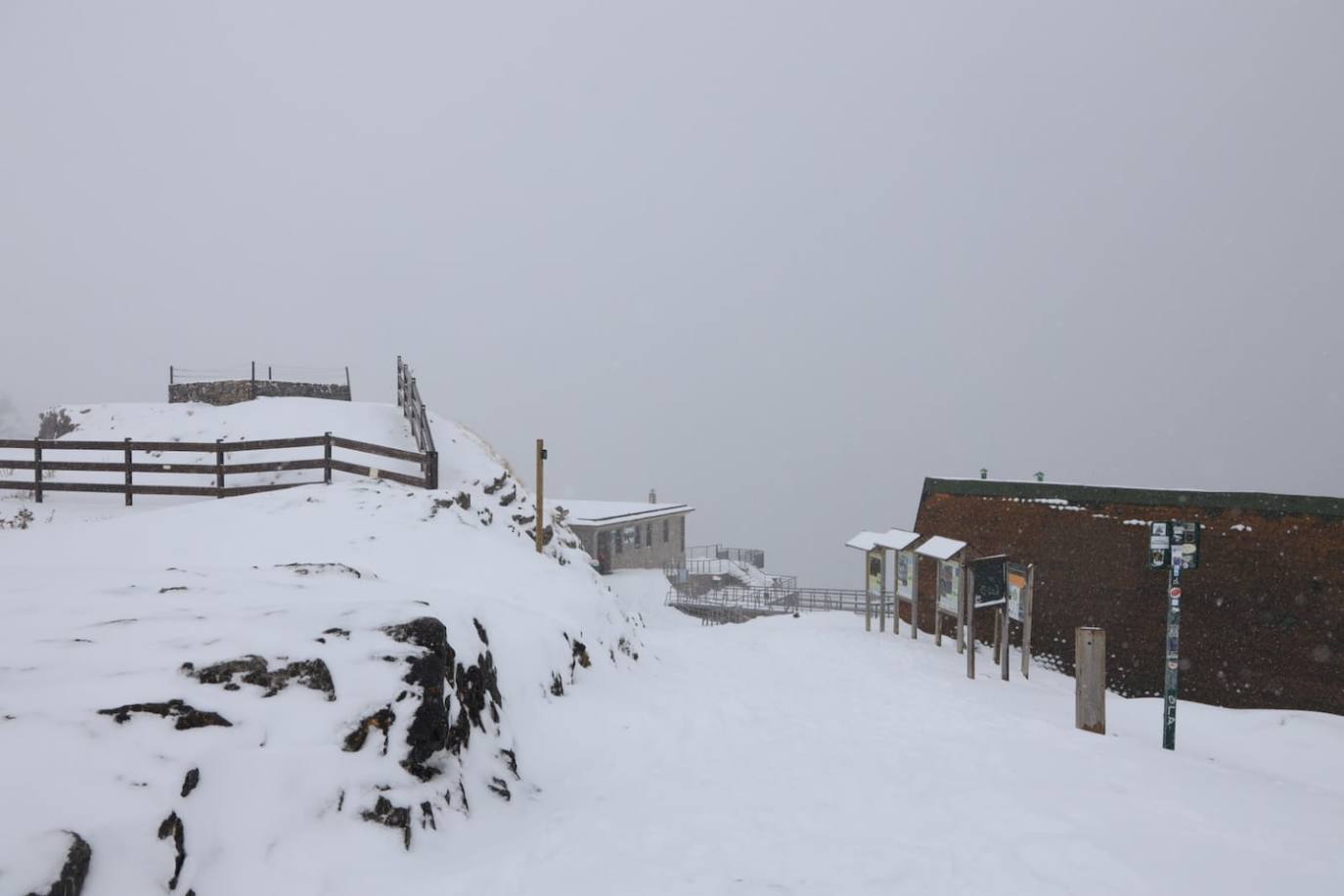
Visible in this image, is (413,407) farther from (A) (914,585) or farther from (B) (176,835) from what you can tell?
(B) (176,835)

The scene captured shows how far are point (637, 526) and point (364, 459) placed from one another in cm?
2260

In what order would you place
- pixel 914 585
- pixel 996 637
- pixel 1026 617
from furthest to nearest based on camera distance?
pixel 914 585 < pixel 996 637 < pixel 1026 617

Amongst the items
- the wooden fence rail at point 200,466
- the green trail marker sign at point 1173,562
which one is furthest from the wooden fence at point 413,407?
the green trail marker sign at point 1173,562

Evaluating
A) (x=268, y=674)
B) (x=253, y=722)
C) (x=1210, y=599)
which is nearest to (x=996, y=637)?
(x=1210, y=599)

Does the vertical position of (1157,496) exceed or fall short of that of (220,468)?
it falls short

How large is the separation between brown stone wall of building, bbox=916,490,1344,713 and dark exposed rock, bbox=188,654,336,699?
13.6 meters

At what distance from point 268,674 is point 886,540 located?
46.5 ft

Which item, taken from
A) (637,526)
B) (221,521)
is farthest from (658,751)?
(637,526)

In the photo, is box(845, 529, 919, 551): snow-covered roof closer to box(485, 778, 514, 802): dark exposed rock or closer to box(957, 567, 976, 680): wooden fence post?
box(957, 567, 976, 680): wooden fence post

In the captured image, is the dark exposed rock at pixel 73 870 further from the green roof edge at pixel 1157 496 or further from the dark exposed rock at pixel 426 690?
the green roof edge at pixel 1157 496

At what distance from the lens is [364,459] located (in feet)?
52.1

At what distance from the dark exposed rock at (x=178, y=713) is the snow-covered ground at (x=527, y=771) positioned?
2 cm

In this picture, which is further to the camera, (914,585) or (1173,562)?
(914,585)

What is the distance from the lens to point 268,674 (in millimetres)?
4324
